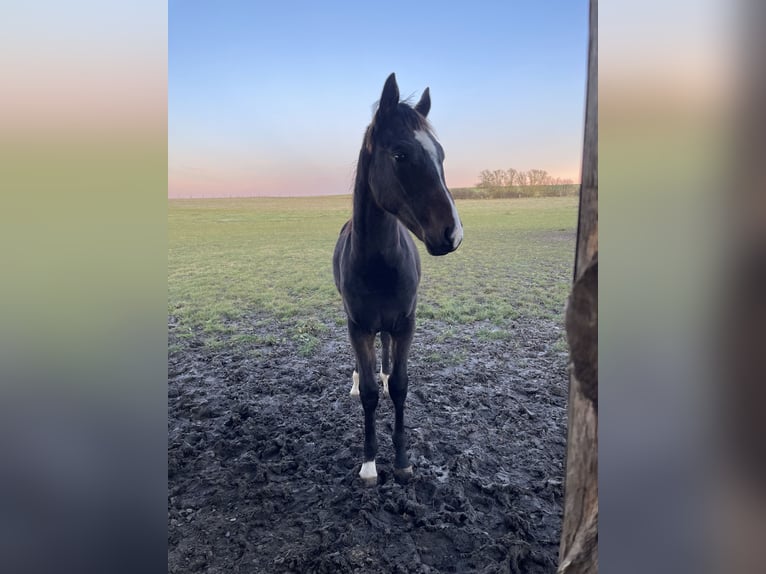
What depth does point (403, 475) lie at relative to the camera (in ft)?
8.16

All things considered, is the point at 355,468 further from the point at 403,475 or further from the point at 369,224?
the point at 369,224

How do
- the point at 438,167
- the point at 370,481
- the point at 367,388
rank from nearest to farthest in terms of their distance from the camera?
the point at 438,167 → the point at 370,481 → the point at 367,388

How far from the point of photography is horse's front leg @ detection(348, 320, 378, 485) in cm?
249

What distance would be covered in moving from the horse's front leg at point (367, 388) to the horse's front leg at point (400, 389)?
128 millimetres

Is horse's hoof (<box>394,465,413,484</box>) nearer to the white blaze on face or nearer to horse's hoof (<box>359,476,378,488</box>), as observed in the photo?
horse's hoof (<box>359,476,378,488</box>)

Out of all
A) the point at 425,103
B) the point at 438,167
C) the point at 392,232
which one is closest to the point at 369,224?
the point at 392,232

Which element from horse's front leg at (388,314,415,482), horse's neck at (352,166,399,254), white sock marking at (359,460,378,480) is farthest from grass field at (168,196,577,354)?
white sock marking at (359,460,378,480)

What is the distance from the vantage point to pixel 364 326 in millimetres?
2438

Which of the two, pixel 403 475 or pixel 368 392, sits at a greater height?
pixel 368 392

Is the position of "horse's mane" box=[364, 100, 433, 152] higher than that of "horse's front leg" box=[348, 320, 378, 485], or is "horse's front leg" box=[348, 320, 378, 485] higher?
"horse's mane" box=[364, 100, 433, 152]

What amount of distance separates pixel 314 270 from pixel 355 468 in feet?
20.8

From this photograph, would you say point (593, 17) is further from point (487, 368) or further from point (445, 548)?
point (487, 368)

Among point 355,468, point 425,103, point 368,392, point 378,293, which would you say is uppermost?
point 425,103
